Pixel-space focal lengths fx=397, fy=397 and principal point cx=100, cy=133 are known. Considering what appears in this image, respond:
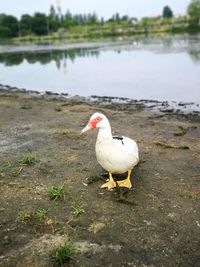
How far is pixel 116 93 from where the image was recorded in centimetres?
1991

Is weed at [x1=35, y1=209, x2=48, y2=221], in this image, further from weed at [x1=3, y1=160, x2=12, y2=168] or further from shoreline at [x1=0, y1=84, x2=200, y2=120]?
shoreline at [x1=0, y1=84, x2=200, y2=120]

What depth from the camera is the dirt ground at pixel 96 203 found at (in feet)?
17.7

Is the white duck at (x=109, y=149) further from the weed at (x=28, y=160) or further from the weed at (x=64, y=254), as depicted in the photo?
the weed at (x=28, y=160)

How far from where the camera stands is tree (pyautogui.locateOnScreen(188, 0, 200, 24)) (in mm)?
119312

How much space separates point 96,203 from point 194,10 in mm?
123718

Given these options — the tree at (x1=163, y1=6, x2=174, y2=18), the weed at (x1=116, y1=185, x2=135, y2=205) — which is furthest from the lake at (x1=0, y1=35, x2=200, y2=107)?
the tree at (x1=163, y1=6, x2=174, y2=18)

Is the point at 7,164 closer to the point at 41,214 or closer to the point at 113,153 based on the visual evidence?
the point at 41,214

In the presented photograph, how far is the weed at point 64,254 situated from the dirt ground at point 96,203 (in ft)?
0.24

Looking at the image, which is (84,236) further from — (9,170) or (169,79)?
(169,79)

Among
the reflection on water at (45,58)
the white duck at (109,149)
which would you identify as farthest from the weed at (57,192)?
the reflection on water at (45,58)

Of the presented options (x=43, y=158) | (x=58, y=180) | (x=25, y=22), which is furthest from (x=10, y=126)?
(x=25, y=22)

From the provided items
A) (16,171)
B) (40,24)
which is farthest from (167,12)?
(16,171)

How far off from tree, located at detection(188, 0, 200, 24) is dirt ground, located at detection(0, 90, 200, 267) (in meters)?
116

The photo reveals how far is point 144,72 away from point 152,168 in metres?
19.5
